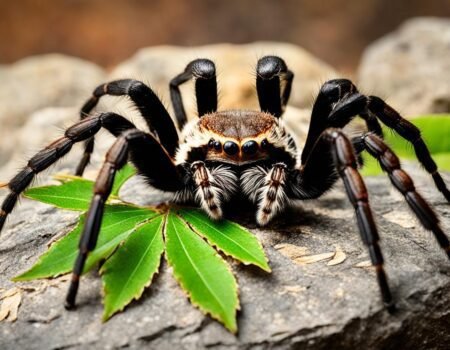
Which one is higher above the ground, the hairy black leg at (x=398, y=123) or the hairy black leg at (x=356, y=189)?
the hairy black leg at (x=398, y=123)

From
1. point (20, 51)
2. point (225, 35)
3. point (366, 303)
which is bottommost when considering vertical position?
point (366, 303)

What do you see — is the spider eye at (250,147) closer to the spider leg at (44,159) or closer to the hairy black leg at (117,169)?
the hairy black leg at (117,169)

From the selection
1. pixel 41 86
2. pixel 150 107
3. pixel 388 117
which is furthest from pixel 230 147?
pixel 41 86

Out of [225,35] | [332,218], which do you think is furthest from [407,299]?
[225,35]

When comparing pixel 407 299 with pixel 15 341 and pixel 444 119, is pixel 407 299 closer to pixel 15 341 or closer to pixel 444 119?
pixel 15 341

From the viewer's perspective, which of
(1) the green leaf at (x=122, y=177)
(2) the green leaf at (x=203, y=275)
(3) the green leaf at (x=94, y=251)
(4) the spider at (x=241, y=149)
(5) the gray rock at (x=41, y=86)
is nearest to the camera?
(2) the green leaf at (x=203, y=275)

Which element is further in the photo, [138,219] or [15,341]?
[138,219]

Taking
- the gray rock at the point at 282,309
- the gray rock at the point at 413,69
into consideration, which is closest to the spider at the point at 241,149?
the gray rock at the point at 282,309
